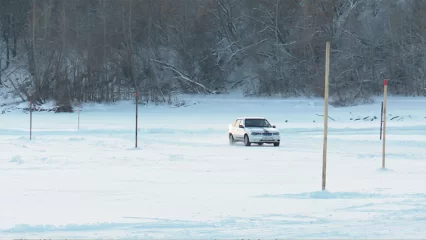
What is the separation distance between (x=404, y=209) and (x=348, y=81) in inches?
2323

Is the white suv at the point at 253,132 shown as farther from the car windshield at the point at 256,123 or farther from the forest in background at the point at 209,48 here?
the forest in background at the point at 209,48

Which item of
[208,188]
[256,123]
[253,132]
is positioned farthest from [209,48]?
[208,188]

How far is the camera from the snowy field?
39.5ft

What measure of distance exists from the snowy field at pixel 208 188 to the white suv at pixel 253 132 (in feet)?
2.96

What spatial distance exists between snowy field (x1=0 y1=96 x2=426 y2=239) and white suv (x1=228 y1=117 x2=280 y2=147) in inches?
35.5

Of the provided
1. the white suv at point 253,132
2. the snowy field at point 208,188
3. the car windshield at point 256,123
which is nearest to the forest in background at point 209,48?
the snowy field at point 208,188

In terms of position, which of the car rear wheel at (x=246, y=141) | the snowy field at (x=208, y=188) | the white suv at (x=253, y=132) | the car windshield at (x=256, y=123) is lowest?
the snowy field at (x=208, y=188)

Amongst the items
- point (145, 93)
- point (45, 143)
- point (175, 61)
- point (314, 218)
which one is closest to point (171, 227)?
point (314, 218)

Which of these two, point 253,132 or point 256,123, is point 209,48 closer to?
point 256,123

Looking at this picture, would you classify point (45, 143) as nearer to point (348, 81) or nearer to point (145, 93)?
point (145, 93)

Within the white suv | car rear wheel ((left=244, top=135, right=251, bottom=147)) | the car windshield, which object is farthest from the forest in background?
car rear wheel ((left=244, top=135, right=251, bottom=147))

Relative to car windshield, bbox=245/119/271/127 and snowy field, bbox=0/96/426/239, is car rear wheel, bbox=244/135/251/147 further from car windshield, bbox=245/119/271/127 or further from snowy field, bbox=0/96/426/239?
car windshield, bbox=245/119/271/127

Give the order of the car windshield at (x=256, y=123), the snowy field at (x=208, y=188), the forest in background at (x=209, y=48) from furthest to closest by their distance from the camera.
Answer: the forest in background at (x=209, y=48) < the car windshield at (x=256, y=123) < the snowy field at (x=208, y=188)

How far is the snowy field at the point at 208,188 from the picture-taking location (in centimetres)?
1204
